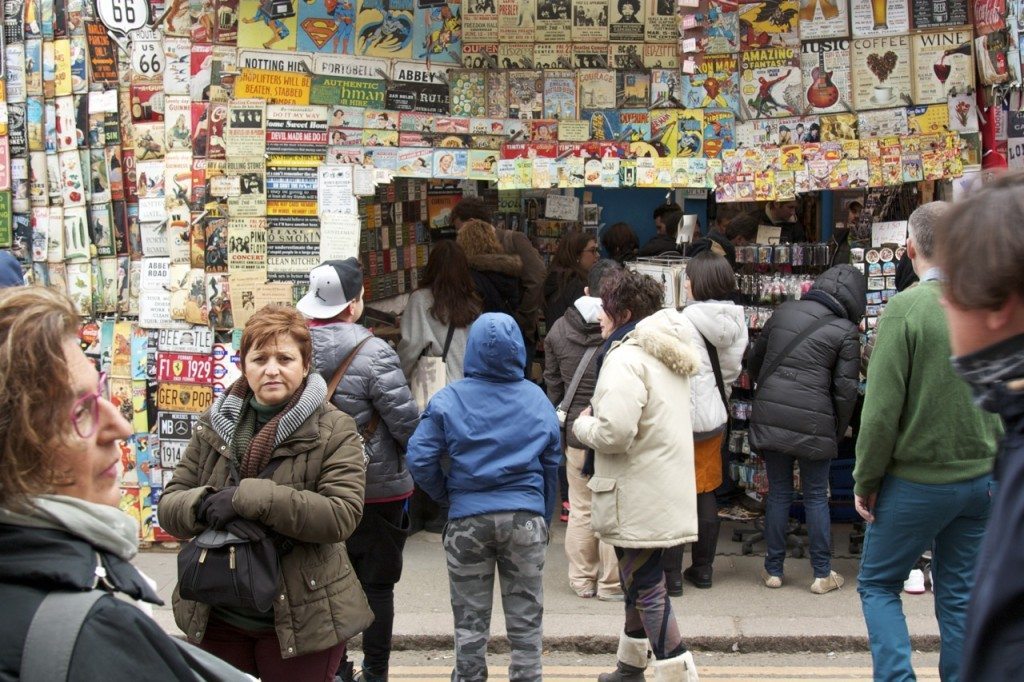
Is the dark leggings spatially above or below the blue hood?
below

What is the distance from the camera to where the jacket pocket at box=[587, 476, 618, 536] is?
523cm

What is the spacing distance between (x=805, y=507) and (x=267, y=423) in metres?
3.66

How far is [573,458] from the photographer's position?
6.83 metres

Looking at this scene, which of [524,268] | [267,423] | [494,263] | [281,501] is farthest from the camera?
[524,268]

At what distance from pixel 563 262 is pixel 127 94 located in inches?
122

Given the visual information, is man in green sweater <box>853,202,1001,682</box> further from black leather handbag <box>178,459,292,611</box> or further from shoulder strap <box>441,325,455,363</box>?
shoulder strap <box>441,325,455,363</box>

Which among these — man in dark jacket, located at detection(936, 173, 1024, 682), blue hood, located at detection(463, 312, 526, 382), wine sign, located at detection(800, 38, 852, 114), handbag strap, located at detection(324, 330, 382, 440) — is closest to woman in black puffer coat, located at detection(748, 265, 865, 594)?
wine sign, located at detection(800, 38, 852, 114)

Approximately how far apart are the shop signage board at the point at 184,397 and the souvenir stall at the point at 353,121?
10 mm

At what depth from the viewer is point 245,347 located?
14.1ft

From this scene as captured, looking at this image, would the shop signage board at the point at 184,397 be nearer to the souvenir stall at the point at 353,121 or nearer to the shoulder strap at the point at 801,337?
the souvenir stall at the point at 353,121

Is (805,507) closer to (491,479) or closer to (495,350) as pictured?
(491,479)

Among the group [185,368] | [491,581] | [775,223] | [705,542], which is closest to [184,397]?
[185,368]

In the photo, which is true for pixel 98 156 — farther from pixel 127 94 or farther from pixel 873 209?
pixel 873 209

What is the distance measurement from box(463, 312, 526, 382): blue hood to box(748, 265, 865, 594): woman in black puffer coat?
2.26 m
